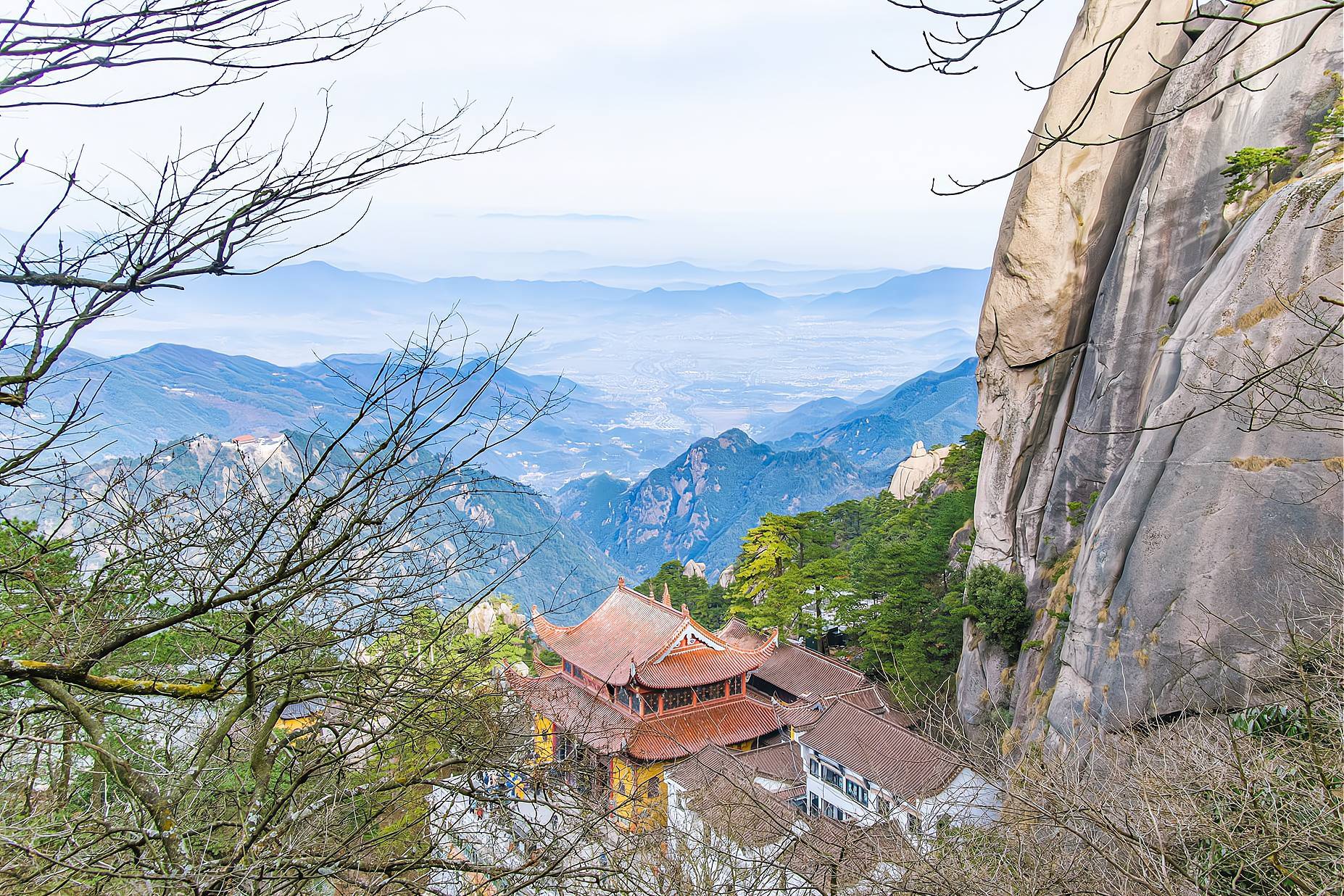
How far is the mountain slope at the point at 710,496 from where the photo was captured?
91.2 m

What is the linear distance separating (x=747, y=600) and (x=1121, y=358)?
52.7ft

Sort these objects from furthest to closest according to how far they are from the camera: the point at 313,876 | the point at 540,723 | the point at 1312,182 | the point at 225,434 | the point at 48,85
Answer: the point at 225,434
the point at 540,723
the point at 1312,182
the point at 313,876
the point at 48,85

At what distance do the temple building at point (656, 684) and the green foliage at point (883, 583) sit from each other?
3.08 meters

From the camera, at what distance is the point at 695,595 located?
3075 centimetres

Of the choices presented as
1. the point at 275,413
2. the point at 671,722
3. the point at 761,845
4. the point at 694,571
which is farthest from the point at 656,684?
the point at 275,413

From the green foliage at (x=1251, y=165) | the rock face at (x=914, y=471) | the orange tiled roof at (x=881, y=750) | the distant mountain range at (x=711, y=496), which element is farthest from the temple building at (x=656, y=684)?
the distant mountain range at (x=711, y=496)

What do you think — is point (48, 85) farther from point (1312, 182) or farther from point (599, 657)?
point (599, 657)

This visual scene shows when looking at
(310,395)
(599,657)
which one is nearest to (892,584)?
(599,657)

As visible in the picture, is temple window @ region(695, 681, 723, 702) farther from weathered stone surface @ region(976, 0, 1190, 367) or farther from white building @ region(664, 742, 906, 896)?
weathered stone surface @ region(976, 0, 1190, 367)

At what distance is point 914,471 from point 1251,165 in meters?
24.5

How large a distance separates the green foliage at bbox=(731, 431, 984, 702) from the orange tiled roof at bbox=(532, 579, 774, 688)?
3.08 meters

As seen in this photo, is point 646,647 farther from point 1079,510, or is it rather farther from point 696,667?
point 1079,510

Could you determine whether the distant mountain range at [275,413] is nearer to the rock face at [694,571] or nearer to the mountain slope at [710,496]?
the mountain slope at [710,496]

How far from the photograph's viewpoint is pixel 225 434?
80625mm
